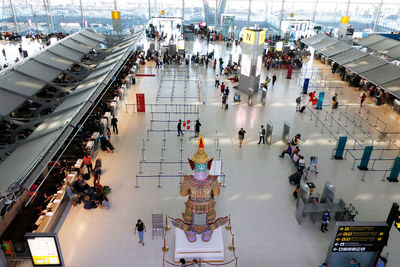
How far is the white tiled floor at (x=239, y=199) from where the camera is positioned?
10539mm

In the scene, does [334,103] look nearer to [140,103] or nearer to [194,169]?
[140,103]

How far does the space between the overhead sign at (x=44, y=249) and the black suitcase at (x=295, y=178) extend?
10.0m

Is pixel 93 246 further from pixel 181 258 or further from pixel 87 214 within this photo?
pixel 181 258

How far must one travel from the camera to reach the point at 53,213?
36.8ft

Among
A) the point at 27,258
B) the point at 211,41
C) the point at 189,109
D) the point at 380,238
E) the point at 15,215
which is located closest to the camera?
the point at 380,238

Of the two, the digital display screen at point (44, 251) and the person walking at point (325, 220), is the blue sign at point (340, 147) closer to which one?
the person walking at point (325, 220)

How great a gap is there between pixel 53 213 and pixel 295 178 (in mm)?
10255

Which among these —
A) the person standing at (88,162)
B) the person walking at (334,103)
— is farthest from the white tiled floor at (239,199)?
the person walking at (334,103)

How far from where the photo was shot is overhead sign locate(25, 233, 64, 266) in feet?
27.4

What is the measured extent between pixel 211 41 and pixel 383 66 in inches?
1191

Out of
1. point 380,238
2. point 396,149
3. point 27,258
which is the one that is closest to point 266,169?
point 380,238

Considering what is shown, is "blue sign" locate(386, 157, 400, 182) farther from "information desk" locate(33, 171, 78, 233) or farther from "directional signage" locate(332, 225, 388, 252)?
"information desk" locate(33, 171, 78, 233)

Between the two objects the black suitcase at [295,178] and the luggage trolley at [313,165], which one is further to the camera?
the luggage trolley at [313,165]

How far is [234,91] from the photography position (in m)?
27.2
